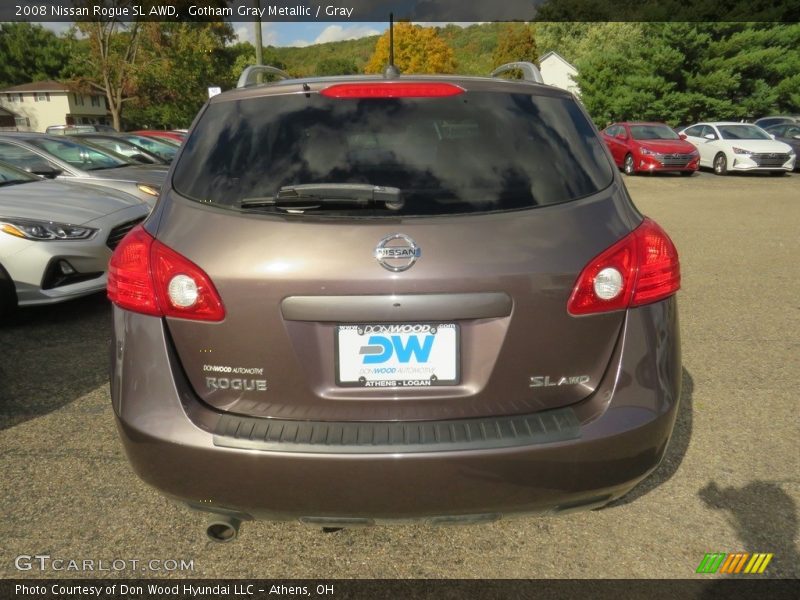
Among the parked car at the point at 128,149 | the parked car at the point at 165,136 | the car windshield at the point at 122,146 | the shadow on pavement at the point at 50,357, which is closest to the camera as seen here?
the shadow on pavement at the point at 50,357

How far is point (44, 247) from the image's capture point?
4.82 metres

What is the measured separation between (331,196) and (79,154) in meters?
8.28

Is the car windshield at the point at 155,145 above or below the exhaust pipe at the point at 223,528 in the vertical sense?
below

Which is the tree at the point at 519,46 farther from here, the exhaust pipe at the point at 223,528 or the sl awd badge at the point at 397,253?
the exhaust pipe at the point at 223,528

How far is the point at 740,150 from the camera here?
18.3 meters

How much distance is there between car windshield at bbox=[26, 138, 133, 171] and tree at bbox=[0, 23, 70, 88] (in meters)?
78.7

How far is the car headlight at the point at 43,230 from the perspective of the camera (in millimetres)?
4824

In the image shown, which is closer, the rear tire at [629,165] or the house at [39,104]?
the rear tire at [629,165]

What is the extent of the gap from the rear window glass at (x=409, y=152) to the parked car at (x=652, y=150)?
16.5 meters

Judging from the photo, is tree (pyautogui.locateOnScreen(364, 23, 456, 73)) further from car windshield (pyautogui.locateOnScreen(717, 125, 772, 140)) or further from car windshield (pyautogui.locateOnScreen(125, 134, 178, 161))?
car windshield (pyautogui.locateOnScreen(125, 134, 178, 161))

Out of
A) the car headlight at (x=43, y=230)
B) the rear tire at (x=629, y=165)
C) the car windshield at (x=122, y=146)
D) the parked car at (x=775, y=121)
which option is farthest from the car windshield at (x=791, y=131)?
the car headlight at (x=43, y=230)

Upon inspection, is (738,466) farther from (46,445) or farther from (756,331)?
(46,445)

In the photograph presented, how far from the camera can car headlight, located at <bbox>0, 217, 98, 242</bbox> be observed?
482 cm

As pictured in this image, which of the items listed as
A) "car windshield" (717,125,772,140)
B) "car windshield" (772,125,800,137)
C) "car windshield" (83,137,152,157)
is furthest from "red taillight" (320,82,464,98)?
"car windshield" (772,125,800,137)
